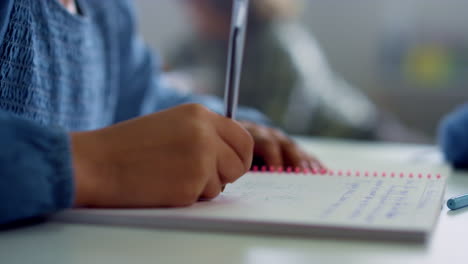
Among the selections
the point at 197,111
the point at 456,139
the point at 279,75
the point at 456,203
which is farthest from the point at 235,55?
the point at 279,75

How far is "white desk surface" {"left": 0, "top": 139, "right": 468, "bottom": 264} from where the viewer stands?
26cm

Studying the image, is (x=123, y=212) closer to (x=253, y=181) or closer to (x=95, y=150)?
(x=95, y=150)

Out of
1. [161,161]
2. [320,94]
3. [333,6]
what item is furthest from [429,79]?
[161,161]

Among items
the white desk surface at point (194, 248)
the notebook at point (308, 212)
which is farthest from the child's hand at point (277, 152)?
the white desk surface at point (194, 248)

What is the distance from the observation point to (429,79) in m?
1.98

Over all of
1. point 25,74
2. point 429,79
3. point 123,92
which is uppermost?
point 25,74

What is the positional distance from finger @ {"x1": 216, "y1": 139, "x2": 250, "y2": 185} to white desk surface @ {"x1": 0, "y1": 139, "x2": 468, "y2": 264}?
6 cm

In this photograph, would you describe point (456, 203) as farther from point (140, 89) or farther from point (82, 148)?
point (140, 89)

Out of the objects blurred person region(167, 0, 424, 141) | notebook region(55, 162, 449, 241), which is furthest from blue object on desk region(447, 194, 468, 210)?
blurred person region(167, 0, 424, 141)

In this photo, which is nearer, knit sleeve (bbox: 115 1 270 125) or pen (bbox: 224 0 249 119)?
pen (bbox: 224 0 249 119)

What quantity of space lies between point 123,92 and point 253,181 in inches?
17.8

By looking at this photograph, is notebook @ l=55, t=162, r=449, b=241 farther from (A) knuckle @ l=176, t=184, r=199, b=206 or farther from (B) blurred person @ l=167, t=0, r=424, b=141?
(B) blurred person @ l=167, t=0, r=424, b=141

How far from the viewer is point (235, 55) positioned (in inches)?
13.8

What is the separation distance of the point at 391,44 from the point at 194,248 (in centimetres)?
195
